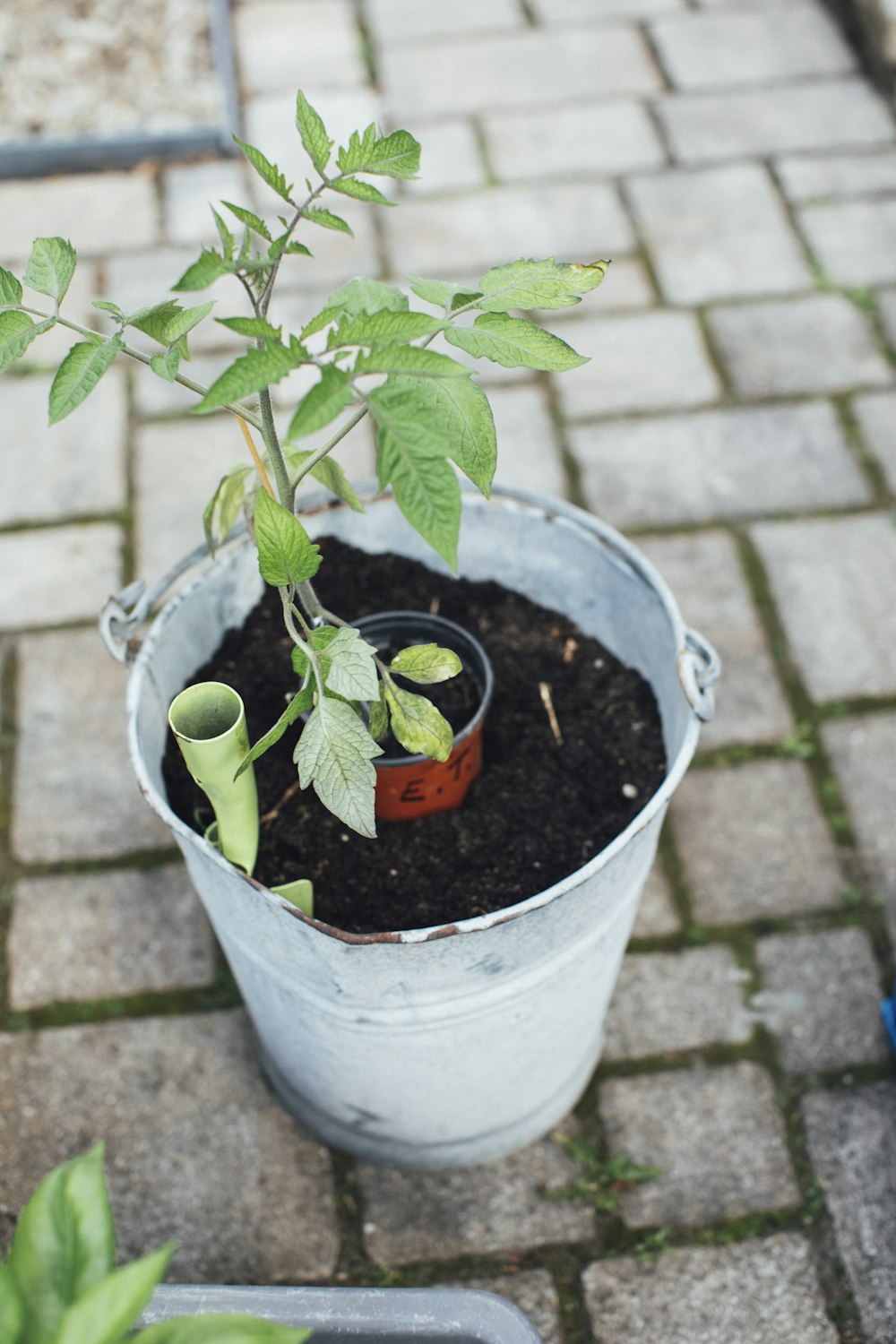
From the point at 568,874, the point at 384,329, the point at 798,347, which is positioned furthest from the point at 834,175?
the point at 384,329

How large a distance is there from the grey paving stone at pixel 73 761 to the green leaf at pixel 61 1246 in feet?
3.69

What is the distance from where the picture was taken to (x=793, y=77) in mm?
3068

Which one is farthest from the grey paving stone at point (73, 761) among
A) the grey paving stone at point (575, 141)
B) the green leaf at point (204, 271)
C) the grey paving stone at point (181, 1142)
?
the grey paving stone at point (575, 141)

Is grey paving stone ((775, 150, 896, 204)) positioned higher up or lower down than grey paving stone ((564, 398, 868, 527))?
higher up

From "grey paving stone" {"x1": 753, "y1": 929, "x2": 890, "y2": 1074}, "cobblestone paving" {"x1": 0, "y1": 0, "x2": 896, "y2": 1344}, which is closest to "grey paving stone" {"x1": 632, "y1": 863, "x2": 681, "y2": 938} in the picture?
"cobblestone paving" {"x1": 0, "y1": 0, "x2": 896, "y2": 1344}

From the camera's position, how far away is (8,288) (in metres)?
0.97

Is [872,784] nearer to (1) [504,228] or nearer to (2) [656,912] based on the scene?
(2) [656,912]

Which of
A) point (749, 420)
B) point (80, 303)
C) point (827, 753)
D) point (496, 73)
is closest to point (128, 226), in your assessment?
point (80, 303)

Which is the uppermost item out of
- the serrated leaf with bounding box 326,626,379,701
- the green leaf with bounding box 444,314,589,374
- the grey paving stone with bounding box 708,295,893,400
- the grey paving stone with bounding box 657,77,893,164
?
the green leaf with bounding box 444,314,589,374

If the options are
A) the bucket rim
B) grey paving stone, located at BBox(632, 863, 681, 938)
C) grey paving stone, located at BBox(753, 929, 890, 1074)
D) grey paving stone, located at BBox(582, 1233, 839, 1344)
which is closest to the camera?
the bucket rim

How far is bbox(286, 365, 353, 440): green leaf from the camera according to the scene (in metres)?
0.83

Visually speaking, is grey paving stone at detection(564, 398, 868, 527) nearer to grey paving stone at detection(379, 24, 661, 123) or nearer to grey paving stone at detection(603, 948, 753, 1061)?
grey paving stone at detection(603, 948, 753, 1061)

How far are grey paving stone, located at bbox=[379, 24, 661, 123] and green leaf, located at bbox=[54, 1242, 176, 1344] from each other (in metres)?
2.82

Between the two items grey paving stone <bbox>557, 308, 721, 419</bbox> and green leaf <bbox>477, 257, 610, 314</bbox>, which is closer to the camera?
green leaf <bbox>477, 257, 610, 314</bbox>
